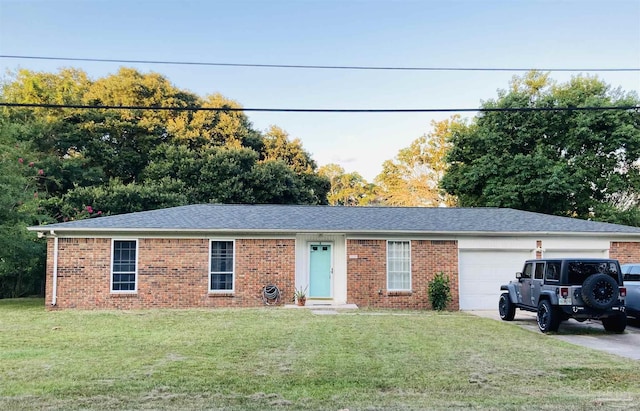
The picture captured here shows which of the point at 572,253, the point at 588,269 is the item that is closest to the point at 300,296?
the point at 588,269

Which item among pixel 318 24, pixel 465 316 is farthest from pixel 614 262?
pixel 318 24

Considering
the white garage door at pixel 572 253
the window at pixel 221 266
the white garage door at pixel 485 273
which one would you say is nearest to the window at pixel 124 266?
the window at pixel 221 266

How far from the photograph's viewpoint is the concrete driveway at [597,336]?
919 cm

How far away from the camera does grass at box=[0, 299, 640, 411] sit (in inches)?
215

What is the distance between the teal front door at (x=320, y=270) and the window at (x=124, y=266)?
5714mm

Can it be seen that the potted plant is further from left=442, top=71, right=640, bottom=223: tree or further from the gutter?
left=442, top=71, right=640, bottom=223: tree

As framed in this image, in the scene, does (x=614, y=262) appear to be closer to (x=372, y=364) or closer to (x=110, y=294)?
(x=372, y=364)

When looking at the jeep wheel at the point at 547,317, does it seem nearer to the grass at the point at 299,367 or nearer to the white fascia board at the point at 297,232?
the grass at the point at 299,367

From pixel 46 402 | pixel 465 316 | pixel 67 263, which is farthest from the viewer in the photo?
pixel 67 263

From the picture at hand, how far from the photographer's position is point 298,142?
40062 millimetres

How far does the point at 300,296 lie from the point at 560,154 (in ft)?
65.6

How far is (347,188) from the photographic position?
174 feet

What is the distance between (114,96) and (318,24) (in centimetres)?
2439

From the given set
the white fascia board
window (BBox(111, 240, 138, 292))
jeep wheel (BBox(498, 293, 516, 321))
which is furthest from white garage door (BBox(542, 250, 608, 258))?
window (BBox(111, 240, 138, 292))
